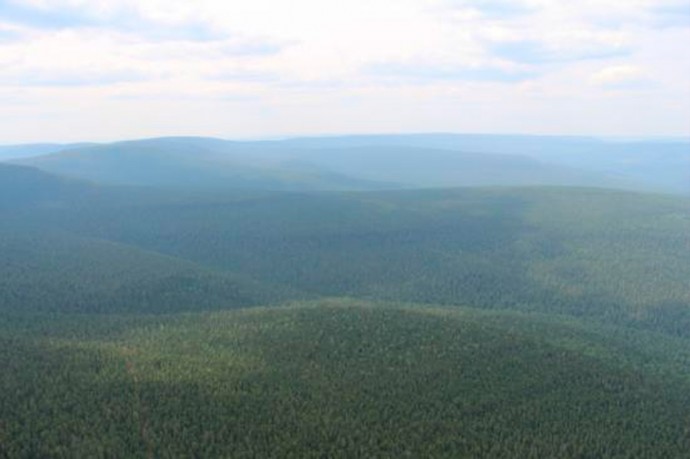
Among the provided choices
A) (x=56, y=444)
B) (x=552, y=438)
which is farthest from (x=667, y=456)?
(x=56, y=444)

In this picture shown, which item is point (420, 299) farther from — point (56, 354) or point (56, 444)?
point (56, 444)

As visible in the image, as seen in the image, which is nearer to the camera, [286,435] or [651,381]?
[286,435]

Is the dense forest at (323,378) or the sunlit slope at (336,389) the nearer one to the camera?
the sunlit slope at (336,389)

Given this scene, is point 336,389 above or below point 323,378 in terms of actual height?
below

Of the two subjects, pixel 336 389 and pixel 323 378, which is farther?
pixel 323 378

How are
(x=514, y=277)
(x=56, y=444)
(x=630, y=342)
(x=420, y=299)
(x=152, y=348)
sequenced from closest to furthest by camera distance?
(x=56, y=444) < (x=152, y=348) < (x=630, y=342) < (x=420, y=299) < (x=514, y=277)

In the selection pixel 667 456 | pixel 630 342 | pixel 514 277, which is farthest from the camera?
pixel 514 277

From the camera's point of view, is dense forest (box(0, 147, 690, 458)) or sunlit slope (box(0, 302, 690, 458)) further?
dense forest (box(0, 147, 690, 458))
